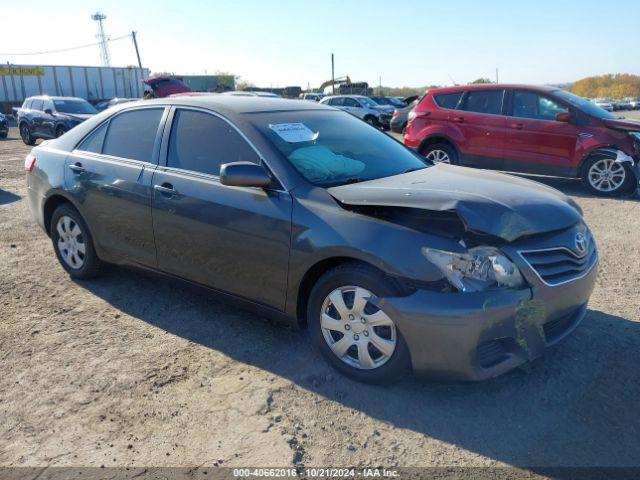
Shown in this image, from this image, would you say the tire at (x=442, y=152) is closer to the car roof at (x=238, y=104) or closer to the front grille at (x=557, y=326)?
the car roof at (x=238, y=104)

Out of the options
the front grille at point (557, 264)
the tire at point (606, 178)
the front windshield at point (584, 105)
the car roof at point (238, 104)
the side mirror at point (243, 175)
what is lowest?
the tire at point (606, 178)

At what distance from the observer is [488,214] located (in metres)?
2.86

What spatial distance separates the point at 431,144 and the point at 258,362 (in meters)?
7.54

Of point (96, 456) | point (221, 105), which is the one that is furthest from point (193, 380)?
point (221, 105)

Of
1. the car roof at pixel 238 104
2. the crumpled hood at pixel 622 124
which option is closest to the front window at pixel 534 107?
the crumpled hood at pixel 622 124

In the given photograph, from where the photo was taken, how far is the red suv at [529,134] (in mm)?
8430

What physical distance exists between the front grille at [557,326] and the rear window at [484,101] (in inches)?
269

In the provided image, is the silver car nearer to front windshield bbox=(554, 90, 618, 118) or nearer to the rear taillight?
front windshield bbox=(554, 90, 618, 118)

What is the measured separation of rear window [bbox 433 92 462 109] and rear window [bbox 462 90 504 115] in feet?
0.63

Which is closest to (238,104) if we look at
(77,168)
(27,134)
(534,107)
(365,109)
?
(77,168)

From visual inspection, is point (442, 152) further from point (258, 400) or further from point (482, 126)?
point (258, 400)

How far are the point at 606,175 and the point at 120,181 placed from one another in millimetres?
7473

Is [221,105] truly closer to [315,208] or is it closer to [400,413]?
[315,208]

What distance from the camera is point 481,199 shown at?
9.81 feet
